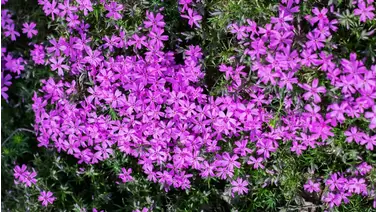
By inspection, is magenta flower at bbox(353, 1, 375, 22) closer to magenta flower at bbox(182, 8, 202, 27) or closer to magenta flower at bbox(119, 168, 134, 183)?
magenta flower at bbox(182, 8, 202, 27)

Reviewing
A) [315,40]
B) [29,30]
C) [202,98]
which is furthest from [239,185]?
[29,30]

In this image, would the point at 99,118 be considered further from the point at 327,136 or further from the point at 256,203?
the point at 327,136

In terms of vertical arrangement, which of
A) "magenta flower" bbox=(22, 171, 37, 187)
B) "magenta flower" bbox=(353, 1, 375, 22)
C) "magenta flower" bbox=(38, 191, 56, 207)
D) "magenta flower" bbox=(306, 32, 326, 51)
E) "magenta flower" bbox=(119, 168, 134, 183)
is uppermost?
"magenta flower" bbox=(353, 1, 375, 22)

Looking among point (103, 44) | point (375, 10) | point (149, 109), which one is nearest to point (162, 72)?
point (149, 109)

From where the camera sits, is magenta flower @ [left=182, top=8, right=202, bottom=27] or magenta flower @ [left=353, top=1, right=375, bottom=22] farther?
magenta flower @ [left=182, top=8, right=202, bottom=27]

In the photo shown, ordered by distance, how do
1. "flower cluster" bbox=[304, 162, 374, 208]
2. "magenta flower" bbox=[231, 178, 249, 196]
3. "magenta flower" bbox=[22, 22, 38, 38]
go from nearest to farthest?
1. "flower cluster" bbox=[304, 162, 374, 208]
2. "magenta flower" bbox=[231, 178, 249, 196]
3. "magenta flower" bbox=[22, 22, 38, 38]

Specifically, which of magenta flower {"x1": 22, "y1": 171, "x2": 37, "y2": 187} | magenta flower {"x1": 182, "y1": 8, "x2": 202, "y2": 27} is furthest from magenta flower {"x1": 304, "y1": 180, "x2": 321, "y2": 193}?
magenta flower {"x1": 22, "y1": 171, "x2": 37, "y2": 187}

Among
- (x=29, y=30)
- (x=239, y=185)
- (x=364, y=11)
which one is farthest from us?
(x=29, y=30)

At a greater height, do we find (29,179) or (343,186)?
(343,186)

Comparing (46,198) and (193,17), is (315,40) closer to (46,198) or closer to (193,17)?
(193,17)
